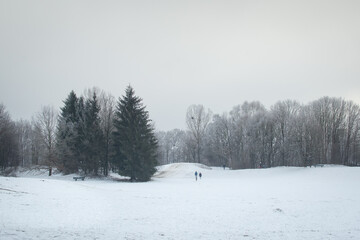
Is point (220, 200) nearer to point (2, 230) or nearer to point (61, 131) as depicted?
point (2, 230)

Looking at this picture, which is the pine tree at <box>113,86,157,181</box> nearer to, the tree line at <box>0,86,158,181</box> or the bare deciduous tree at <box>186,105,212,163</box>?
the tree line at <box>0,86,158,181</box>

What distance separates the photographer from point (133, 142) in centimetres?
3419

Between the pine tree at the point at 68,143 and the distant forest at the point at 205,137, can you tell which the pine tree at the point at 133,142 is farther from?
the pine tree at the point at 68,143

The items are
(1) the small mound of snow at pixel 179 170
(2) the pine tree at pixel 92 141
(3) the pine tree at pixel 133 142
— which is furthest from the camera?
(1) the small mound of snow at pixel 179 170

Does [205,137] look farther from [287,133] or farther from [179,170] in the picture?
[179,170]

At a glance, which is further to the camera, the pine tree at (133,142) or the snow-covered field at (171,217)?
the pine tree at (133,142)

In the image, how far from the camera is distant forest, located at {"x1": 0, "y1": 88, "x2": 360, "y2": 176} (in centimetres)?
3628

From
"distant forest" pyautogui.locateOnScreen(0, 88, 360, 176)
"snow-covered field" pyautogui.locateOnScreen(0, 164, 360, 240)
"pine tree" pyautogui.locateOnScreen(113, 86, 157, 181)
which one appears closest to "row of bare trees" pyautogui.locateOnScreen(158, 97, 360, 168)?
"distant forest" pyautogui.locateOnScreen(0, 88, 360, 176)

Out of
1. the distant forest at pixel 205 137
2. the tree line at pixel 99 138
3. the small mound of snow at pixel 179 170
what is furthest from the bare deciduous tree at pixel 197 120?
the tree line at pixel 99 138

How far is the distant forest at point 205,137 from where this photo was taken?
119 feet

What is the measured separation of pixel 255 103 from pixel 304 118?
56.4 feet

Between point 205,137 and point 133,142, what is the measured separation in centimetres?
4493

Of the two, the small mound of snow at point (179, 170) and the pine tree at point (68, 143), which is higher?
the pine tree at point (68, 143)

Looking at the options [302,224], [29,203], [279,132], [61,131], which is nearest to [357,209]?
[302,224]
